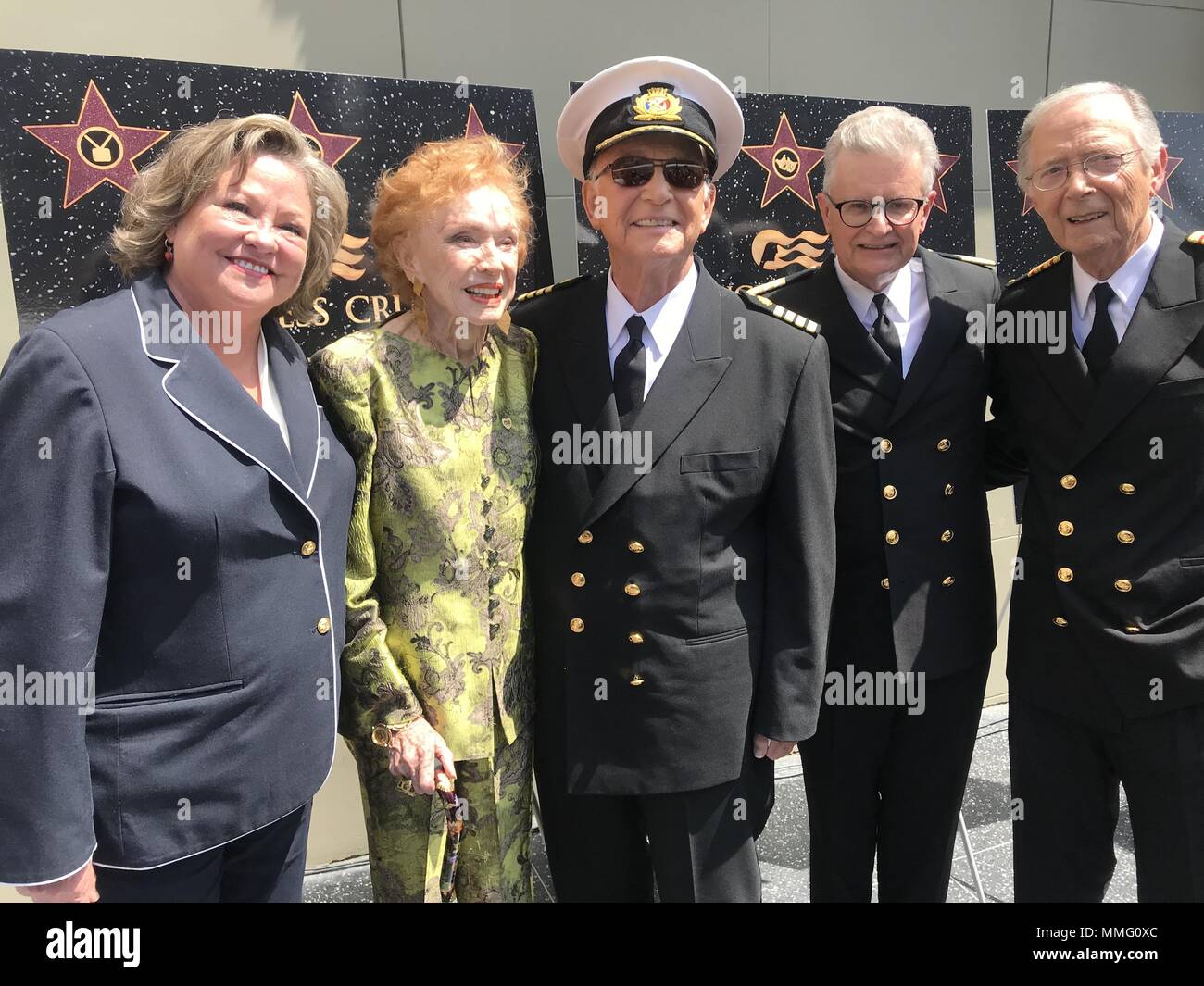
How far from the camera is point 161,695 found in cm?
178

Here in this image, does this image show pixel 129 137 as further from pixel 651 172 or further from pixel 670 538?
pixel 670 538

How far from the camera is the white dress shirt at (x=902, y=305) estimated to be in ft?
8.36

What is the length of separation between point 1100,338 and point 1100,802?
1191 millimetres

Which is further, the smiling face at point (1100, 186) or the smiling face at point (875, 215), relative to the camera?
the smiling face at point (875, 215)

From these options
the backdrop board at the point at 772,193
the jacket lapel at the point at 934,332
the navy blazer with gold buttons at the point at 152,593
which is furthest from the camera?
the backdrop board at the point at 772,193

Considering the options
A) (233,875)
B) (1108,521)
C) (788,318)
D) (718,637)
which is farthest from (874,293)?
(233,875)

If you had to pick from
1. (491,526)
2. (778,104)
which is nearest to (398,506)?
(491,526)

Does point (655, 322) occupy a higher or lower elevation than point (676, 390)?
higher

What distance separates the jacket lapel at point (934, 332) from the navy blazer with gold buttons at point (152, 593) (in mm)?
1471

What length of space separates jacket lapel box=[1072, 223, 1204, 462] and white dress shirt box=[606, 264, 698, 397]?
40.6 inches

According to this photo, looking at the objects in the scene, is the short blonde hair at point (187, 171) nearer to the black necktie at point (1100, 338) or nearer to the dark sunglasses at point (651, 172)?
the dark sunglasses at point (651, 172)

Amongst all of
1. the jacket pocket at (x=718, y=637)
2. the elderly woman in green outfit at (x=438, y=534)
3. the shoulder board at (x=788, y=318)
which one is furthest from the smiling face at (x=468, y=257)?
the jacket pocket at (x=718, y=637)

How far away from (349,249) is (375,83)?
1.77 ft

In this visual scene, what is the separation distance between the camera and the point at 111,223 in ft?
8.79
